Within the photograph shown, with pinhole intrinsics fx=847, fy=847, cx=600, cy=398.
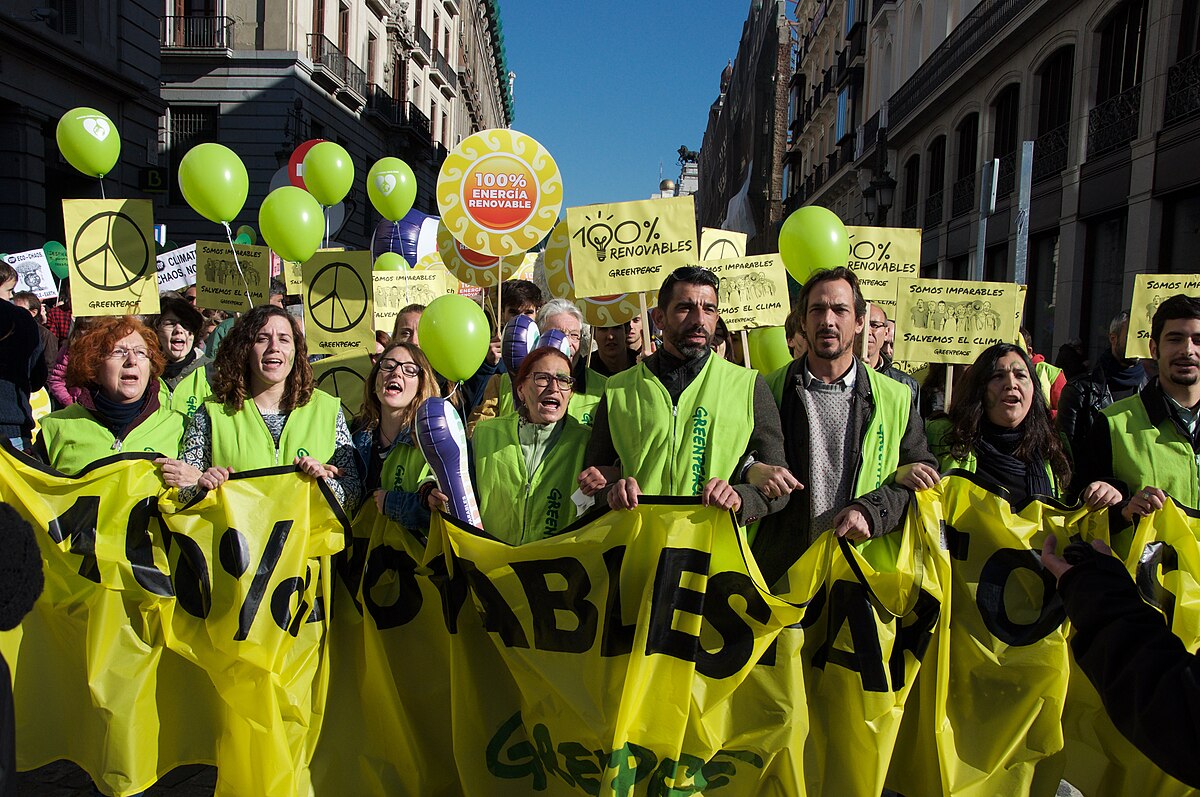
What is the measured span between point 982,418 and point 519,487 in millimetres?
1816

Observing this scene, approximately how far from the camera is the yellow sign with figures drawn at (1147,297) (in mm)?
4668

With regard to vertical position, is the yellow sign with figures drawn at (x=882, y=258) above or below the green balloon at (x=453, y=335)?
above

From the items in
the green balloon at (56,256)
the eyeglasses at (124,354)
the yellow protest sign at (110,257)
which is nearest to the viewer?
the eyeglasses at (124,354)

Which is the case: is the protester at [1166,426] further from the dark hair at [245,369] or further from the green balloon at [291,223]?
the green balloon at [291,223]

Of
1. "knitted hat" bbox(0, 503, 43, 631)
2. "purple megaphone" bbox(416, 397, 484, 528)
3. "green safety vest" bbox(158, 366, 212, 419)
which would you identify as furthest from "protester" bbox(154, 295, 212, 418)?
"knitted hat" bbox(0, 503, 43, 631)

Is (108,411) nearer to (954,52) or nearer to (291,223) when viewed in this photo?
(291,223)

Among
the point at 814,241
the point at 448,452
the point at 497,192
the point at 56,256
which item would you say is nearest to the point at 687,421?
the point at 448,452

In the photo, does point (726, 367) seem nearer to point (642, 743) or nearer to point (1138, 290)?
point (642, 743)

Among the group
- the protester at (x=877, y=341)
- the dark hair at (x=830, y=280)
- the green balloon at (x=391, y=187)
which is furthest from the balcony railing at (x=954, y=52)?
the dark hair at (x=830, y=280)

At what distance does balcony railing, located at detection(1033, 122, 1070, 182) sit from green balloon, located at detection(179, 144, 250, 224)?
1458cm

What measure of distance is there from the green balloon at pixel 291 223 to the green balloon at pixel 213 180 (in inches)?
12.0

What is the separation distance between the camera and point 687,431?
2936mm

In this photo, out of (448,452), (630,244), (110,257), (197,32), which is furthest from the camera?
(197,32)

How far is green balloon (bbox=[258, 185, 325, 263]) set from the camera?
5.77 metres
